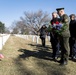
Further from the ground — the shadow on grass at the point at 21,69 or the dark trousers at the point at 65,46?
the dark trousers at the point at 65,46

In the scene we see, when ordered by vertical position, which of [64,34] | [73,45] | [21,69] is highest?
[64,34]

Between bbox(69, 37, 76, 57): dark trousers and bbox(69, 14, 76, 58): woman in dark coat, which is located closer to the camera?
bbox(69, 14, 76, 58): woman in dark coat

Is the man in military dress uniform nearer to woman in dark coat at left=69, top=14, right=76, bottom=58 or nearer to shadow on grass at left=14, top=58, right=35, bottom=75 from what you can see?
woman in dark coat at left=69, top=14, right=76, bottom=58

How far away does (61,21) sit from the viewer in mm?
7398

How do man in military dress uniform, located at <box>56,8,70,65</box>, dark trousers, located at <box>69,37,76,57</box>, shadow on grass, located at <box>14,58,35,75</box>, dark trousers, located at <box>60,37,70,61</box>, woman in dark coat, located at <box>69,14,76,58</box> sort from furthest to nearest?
1. dark trousers, located at <box>69,37,76,57</box>
2. woman in dark coat, located at <box>69,14,76,58</box>
3. dark trousers, located at <box>60,37,70,61</box>
4. man in military dress uniform, located at <box>56,8,70,65</box>
5. shadow on grass, located at <box>14,58,35,75</box>

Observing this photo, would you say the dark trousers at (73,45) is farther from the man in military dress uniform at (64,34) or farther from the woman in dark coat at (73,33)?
the man in military dress uniform at (64,34)

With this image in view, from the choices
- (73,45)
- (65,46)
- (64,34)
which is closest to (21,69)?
(65,46)

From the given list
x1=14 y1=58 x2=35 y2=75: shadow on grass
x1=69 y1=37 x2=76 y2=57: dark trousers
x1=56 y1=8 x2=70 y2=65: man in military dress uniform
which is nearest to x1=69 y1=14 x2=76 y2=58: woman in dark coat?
x1=69 y1=37 x2=76 y2=57: dark trousers

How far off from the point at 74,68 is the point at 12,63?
2179 mm

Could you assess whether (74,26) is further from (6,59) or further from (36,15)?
(36,15)

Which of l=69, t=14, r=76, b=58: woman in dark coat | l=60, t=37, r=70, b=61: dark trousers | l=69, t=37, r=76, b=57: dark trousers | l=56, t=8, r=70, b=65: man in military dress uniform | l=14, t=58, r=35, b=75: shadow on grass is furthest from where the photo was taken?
l=69, t=37, r=76, b=57: dark trousers

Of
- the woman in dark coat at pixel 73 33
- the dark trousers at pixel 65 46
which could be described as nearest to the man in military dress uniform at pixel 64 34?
the dark trousers at pixel 65 46

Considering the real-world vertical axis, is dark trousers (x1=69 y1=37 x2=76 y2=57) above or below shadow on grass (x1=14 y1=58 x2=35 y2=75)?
above

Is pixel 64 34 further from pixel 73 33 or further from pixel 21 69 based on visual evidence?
pixel 21 69
